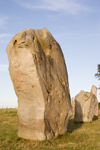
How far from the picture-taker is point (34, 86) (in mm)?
8609

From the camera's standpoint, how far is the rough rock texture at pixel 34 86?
28.1 feet

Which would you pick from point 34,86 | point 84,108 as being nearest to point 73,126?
point 84,108

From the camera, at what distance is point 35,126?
8.65 meters

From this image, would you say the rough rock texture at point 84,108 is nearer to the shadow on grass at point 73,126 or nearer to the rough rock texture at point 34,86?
the shadow on grass at point 73,126

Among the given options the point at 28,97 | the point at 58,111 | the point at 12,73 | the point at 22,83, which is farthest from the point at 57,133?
the point at 12,73

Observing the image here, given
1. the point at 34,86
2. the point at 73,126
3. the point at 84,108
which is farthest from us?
the point at 84,108

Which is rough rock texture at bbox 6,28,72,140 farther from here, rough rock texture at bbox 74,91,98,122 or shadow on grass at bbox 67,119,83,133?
rough rock texture at bbox 74,91,98,122

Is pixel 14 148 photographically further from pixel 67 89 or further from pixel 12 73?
pixel 67 89

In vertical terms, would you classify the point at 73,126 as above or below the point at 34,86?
below

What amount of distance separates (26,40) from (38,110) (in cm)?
311

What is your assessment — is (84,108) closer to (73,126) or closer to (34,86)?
(73,126)

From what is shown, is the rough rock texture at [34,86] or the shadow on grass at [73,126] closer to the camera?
the rough rock texture at [34,86]

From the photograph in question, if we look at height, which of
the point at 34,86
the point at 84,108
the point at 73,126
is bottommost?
the point at 73,126

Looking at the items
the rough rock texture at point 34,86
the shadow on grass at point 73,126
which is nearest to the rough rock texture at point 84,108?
the shadow on grass at point 73,126
